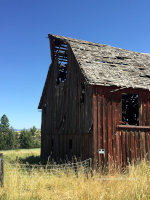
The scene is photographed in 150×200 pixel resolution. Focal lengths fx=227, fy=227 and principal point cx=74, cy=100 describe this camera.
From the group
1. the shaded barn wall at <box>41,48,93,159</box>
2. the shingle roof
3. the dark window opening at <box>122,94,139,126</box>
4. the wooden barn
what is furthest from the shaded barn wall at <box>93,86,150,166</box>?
→ the dark window opening at <box>122,94,139,126</box>

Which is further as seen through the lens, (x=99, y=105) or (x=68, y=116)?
(x=68, y=116)

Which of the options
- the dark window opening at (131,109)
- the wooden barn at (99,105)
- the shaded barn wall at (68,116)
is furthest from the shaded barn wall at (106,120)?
the dark window opening at (131,109)

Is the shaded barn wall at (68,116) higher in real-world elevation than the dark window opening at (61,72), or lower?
lower

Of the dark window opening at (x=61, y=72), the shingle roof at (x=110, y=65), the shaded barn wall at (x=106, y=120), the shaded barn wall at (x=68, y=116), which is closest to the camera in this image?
the shaded barn wall at (x=106, y=120)

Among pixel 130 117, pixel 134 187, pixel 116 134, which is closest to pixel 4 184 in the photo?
pixel 134 187

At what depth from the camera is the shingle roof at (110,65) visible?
12.9 meters

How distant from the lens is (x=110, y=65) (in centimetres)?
1460

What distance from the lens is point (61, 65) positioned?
18203 millimetres

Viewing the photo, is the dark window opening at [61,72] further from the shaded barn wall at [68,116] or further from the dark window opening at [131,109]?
the dark window opening at [131,109]

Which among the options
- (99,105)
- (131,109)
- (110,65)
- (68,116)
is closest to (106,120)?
(99,105)

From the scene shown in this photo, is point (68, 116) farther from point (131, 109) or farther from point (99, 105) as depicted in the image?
point (131, 109)

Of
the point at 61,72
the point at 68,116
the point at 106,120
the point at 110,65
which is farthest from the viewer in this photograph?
the point at 61,72

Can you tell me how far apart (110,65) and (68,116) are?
4431 mm

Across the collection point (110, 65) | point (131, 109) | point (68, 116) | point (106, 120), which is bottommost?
point (106, 120)
